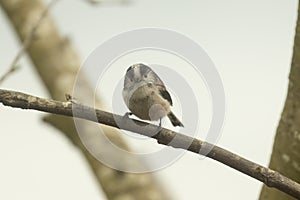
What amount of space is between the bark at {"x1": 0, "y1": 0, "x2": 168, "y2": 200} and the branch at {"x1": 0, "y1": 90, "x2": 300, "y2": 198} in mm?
578

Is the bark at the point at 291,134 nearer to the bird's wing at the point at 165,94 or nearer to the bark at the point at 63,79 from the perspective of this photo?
the bird's wing at the point at 165,94

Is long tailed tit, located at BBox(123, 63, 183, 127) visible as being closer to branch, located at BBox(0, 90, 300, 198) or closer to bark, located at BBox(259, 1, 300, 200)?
branch, located at BBox(0, 90, 300, 198)

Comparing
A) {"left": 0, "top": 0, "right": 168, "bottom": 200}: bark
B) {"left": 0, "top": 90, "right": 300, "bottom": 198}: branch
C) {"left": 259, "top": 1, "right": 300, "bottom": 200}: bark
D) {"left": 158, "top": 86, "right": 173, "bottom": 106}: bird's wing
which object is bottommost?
{"left": 0, "top": 90, "right": 300, "bottom": 198}: branch

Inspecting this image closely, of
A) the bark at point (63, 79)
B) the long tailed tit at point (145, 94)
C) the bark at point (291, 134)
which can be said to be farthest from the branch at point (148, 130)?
the bark at point (63, 79)

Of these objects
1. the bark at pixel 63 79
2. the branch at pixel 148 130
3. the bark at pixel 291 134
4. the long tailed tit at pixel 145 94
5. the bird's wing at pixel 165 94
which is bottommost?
the branch at pixel 148 130

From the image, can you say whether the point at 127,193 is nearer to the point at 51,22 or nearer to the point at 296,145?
the point at 51,22

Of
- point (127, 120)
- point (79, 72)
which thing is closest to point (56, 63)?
point (79, 72)

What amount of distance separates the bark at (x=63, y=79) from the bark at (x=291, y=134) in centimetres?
43

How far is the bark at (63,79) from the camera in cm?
103

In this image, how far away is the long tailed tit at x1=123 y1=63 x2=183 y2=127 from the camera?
0.46m

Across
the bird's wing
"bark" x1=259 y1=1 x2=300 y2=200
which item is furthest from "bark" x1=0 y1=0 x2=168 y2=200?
the bird's wing

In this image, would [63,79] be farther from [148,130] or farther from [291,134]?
[148,130]

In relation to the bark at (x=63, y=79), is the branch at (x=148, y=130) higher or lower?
lower

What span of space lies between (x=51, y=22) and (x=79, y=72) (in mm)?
151
